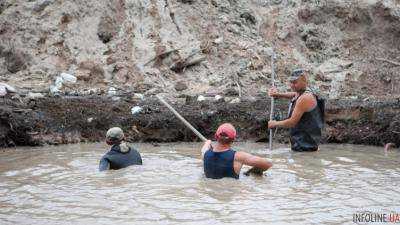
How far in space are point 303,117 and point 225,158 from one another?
7.57ft

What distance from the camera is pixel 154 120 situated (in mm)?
11773

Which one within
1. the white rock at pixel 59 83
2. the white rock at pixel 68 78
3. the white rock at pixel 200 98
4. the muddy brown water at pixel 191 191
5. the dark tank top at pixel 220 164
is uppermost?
the white rock at pixel 68 78

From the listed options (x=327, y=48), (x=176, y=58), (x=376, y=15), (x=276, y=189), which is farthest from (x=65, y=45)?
(x=276, y=189)

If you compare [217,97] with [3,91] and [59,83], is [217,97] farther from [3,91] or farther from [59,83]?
[3,91]

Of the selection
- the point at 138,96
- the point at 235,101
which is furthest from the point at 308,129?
the point at 138,96

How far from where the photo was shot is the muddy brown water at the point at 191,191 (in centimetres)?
582

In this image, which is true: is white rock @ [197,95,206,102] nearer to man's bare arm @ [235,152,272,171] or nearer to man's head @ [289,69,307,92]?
man's head @ [289,69,307,92]

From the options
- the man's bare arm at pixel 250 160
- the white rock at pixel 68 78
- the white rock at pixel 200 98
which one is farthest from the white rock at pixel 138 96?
the man's bare arm at pixel 250 160

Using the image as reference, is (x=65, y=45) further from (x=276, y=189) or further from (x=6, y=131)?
(x=276, y=189)

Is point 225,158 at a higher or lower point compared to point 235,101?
lower

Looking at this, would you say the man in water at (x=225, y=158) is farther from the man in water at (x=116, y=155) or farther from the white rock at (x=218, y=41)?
the white rock at (x=218, y=41)

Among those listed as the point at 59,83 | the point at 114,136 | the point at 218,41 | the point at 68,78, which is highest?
the point at 218,41

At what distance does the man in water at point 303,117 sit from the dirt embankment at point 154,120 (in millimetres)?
2336

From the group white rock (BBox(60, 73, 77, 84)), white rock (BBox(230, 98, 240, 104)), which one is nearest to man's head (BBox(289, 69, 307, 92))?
white rock (BBox(230, 98, 240, 104))
